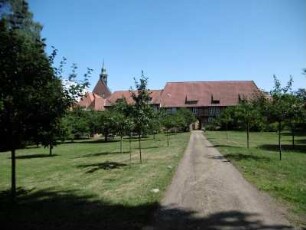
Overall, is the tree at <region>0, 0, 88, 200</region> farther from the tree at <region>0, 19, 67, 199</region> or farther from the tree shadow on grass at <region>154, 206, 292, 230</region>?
the tree shadow on grass at <region>154, 206, 292, 230</region>

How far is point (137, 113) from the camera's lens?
22578 mm

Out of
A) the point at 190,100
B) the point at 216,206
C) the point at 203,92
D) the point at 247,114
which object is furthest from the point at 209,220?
the point at 203,92

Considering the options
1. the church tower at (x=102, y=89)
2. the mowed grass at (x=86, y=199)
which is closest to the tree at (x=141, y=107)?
the mowed grass at (x=86, y=199)

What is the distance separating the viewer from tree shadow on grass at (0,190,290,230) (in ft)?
28.6

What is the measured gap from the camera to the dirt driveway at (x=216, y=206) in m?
8.71

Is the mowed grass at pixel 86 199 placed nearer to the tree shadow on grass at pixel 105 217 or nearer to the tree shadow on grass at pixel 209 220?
the tree shadow on grass at pixel 105 217

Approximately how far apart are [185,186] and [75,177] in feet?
20.0

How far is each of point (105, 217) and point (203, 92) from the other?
300ft

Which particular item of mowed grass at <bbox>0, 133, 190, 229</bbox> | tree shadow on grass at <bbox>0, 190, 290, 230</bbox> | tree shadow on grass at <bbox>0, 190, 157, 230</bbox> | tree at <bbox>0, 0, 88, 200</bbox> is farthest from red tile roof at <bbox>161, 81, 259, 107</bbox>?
tree shadow on grass at <bbox>0, 190, 290, 230</bbox>

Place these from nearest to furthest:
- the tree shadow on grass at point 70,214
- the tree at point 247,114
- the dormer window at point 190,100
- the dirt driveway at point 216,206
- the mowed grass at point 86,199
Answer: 1. the dirt driveway at point 216,206
2. the tree shadow on grass at point 70,214
3. the mowed grass at point 86,199
4. the tree at point 247,114
5. the dormer window at point 190,100

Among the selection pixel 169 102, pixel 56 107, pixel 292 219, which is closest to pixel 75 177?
pixel 56 107

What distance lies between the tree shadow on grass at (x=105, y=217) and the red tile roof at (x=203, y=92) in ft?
277

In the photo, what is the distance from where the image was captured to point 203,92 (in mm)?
99625

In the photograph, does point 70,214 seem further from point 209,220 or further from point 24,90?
point 24,90
